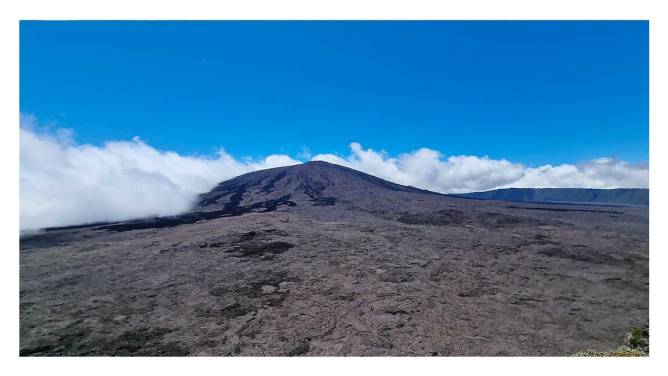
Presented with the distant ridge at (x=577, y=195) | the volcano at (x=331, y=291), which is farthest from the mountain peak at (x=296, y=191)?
the distant ridge at (x=577, y=195)

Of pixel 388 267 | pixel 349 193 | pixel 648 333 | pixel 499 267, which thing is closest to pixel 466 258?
pixel 499 267

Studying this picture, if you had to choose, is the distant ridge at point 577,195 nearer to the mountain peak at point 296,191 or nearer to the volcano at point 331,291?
the mountain peak at point 296,191

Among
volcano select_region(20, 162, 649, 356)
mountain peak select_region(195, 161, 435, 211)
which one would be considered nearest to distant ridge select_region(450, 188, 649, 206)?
mountain peak select_region(195, 161, 435, 211)

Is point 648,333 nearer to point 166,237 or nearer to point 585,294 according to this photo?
point 585,294

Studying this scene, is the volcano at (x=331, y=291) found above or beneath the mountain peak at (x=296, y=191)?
beneath

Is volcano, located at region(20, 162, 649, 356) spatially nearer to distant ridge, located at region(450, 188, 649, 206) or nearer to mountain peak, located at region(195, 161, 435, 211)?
mountain peak, located at region(195, 161, 435, 211)

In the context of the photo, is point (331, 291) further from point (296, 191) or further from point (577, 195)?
point (577, 195)

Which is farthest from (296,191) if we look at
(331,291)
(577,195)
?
(577,195)
